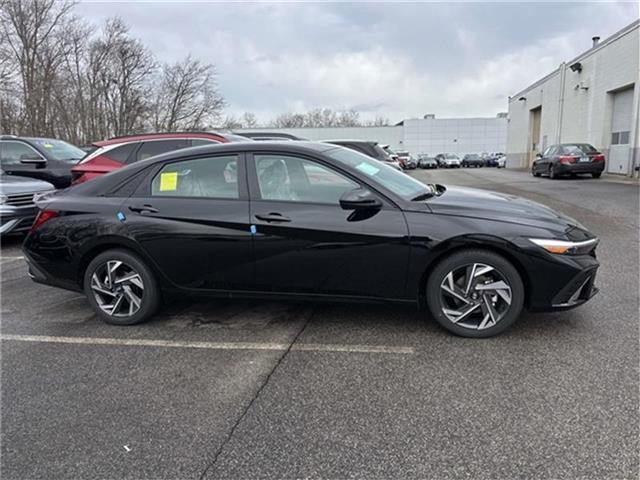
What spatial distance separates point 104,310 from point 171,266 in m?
0.79

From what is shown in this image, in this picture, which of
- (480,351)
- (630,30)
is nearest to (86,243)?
(480,351)

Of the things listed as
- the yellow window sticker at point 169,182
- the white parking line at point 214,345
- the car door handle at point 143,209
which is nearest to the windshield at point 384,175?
the white parking line at point 214,345

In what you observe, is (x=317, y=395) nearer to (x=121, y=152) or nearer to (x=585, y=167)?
(x=121, y=152)

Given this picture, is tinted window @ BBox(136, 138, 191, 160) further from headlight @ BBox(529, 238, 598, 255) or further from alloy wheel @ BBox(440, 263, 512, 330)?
headlight @ BBox(529, 238, 598, 255)


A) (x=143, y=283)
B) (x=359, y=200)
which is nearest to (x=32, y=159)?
(x=143, y=283)

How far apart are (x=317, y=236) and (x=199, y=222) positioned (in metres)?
1.03

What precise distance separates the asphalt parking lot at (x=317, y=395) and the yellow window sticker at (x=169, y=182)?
1.20 metres

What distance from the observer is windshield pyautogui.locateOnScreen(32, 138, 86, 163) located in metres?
9.67

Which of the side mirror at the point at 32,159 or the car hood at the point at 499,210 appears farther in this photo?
the side mirror at the point at 32,159

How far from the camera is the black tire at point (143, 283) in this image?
400cm

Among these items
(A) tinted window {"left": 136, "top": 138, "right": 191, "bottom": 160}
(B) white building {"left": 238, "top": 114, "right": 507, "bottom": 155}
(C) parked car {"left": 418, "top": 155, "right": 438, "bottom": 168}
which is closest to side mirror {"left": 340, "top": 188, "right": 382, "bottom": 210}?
(A) tinted window {"left": 136, "top": 138, "right": 191, "bottom": 160}

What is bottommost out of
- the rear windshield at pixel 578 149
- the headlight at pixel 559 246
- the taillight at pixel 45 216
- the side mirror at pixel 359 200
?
the headlight at pixel 559 246

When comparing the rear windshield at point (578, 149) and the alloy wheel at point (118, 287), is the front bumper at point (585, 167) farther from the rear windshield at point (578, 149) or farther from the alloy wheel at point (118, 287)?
the alloy wheel at point (118, 287)

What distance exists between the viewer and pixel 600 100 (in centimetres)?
2156
